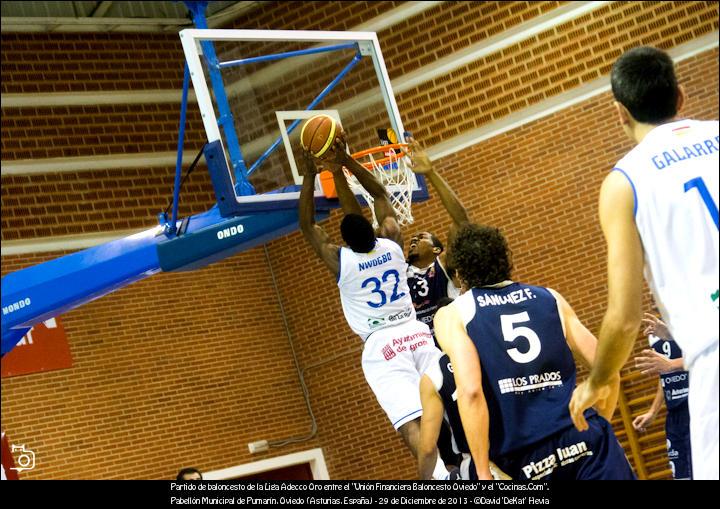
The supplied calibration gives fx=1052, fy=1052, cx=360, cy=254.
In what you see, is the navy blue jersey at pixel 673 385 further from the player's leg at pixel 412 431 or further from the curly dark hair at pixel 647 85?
the curly dark hair at pixel 647 85

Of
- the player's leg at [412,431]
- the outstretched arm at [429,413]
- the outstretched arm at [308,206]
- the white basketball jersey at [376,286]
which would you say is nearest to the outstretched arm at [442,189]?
the white basketball jersey at [376,286]

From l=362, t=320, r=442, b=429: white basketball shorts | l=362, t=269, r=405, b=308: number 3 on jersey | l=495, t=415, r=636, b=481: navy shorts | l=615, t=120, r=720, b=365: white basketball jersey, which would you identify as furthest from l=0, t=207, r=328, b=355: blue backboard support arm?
l=615, t=120, r=720, b=365: white basketball jersey

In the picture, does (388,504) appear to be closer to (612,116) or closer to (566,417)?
(566,417)

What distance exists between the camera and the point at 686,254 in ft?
11.3

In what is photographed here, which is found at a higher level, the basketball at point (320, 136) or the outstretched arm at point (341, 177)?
the basketball at point (320, 136)

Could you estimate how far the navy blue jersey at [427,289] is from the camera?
8.15 meters

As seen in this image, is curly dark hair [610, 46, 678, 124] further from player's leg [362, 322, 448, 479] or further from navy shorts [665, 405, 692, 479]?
navy shorts [665, 405, 692, 479]

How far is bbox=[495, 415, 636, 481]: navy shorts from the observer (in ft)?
14.7

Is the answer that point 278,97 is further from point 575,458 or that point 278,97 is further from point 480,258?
point 575,458

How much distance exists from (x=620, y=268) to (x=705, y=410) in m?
0.53

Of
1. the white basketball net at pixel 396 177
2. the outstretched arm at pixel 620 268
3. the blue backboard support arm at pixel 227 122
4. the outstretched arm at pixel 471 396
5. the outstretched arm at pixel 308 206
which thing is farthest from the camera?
the white basketball net at pixel 396 177

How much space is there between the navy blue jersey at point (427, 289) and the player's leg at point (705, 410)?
4.70 m

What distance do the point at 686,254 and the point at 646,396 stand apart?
9.99 metres

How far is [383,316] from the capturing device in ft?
24.0
